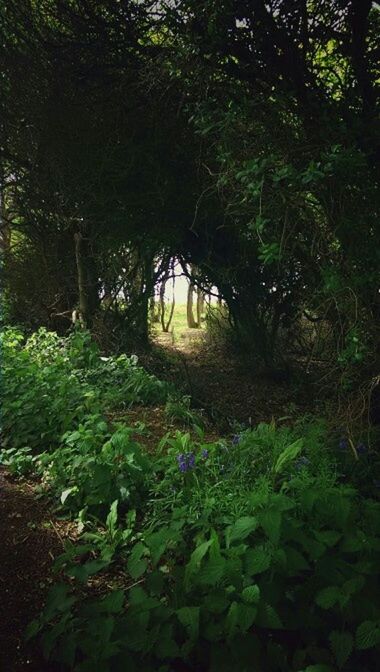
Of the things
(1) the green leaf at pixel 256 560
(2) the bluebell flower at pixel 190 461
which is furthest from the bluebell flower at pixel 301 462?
(1) the green leaf at pixel 256 560

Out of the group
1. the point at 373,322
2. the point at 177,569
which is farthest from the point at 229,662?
the point at 373,322

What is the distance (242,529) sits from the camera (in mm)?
2145

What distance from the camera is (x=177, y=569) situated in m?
2.17

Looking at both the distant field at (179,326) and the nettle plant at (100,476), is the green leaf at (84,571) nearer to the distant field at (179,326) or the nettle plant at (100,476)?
the nettle plant at (100,476)

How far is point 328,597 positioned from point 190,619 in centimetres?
54

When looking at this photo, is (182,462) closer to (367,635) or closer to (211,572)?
(211,572)

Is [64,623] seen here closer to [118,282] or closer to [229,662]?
[229,662]

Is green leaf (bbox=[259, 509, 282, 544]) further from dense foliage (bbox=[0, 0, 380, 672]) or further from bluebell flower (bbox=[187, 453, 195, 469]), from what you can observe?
bluebell flower (bbox=[187, 453, 195, 469])

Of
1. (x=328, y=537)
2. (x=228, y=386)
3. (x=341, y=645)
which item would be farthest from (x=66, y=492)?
(x=228, y=386)

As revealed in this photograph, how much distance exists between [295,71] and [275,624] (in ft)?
12.2

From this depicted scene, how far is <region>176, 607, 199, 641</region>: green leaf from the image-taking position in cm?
181

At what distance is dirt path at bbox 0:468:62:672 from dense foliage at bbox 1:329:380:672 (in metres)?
0.11

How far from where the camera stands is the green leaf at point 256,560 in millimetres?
1995

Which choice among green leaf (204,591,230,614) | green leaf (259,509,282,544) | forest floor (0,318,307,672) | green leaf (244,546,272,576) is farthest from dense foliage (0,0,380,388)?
green leaf (204,591,230,614)
